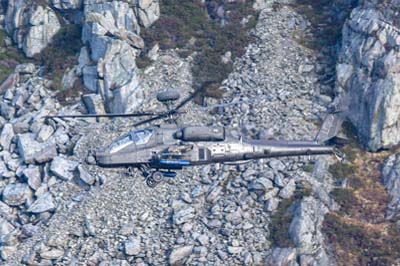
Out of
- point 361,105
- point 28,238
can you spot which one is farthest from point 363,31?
point 28,238

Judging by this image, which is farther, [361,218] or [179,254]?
[361,218]

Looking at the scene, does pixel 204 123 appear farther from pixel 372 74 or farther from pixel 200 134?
pixel 200 134

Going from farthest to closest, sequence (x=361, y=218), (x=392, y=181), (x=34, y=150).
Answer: (x=34, y=150) < (x=392, y=181) < (x=361, y=218)

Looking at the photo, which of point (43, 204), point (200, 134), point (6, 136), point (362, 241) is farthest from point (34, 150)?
point (362, 241)

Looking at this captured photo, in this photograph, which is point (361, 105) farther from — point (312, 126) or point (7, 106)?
point (7, 106)

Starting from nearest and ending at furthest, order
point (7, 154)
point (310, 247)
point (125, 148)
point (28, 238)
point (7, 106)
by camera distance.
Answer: point (125, 148) < point (310, 247) < point (28, 238) < point (7, 154) < point (7, 106)

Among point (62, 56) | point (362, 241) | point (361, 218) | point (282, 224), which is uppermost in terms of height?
point (62, 56)

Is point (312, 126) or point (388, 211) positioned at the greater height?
point (312, 126)

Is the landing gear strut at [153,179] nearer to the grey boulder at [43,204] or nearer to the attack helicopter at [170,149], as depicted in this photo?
the attack helicopter at [170,149]

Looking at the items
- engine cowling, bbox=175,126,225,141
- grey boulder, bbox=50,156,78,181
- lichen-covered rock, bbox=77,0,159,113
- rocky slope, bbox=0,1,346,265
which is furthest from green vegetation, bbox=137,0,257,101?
engine cowling, bbox=175,126,225,141
